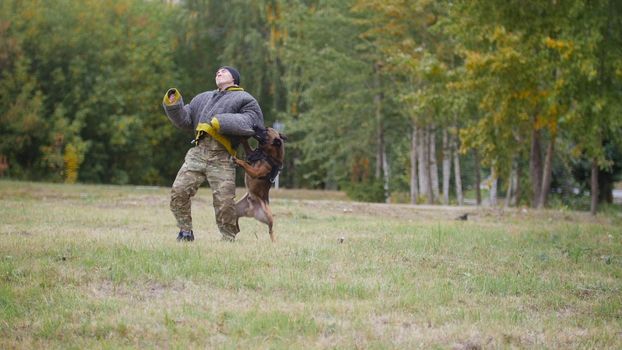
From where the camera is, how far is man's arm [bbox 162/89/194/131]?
10125 mm

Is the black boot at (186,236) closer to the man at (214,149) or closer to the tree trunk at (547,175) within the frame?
the man at (214,149)

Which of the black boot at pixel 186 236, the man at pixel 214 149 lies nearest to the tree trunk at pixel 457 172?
the man at pixel 214 149

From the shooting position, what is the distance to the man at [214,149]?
1016cm

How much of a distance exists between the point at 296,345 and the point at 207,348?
59 centimetres

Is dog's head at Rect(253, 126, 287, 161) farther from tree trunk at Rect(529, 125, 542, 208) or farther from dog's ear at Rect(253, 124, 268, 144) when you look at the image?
tree trunk at Rect(529, 125, 542, 208)

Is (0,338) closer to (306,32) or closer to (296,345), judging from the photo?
(296,345)

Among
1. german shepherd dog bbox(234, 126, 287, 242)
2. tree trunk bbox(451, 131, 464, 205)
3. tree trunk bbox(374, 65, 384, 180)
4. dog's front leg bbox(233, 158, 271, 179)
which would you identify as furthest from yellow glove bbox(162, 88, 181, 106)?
tree trunk bbox(451, 131, 464, 205)

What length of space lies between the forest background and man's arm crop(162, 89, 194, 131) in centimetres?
1044

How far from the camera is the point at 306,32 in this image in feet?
108

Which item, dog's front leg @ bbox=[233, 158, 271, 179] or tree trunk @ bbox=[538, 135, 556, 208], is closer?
dog's front leg @ bbox=[233, 158, 271, 179]

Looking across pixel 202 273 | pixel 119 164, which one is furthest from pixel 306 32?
pixel 202 273

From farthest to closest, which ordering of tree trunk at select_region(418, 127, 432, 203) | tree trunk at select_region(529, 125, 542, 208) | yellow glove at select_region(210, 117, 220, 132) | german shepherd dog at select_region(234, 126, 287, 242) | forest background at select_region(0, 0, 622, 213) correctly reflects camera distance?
tree trunk at select_region(418, 127, 432, 203)
tree trunk at select_region(529, 125, 542, 208)
forest background at select_region(0, 0, 622, 213)
german shepherd dog at select_region(234, 126, 287, 242)
yellow glove at select_region(210, 117, 220, 132)

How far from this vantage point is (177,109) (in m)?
10.2

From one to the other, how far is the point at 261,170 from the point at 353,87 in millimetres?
22166
